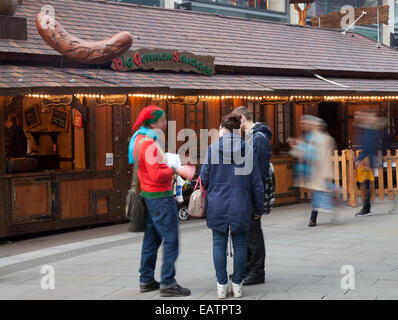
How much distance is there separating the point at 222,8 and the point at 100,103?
1430 cm

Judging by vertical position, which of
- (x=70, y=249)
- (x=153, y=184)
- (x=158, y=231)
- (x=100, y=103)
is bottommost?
(x=70, y=249)

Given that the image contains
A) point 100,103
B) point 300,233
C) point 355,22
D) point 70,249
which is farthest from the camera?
point 355,22

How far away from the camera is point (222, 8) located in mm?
25406

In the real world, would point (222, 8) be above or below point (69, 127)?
above

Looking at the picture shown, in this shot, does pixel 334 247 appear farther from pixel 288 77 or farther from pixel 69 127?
pixel 288 77

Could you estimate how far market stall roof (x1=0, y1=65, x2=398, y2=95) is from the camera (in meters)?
10.5

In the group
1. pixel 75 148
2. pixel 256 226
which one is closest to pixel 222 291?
pixel 256 226

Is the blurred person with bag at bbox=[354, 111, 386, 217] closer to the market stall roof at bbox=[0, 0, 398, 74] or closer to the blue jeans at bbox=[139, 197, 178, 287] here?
the market stall roof at bbox=[0, 0, 398, 74]

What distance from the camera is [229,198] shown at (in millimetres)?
6805

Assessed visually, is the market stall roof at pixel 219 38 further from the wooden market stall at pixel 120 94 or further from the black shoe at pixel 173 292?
the black shoe at pixel 173 292

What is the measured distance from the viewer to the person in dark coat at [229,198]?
679cm

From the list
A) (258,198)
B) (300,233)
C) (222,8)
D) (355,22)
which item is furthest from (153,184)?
(222,8)

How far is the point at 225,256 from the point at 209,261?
2.07 metres

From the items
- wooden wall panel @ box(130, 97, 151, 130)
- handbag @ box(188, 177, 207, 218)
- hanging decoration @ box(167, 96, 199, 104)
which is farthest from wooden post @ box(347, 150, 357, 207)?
handbag @ box(188, 177, 207, 218)
